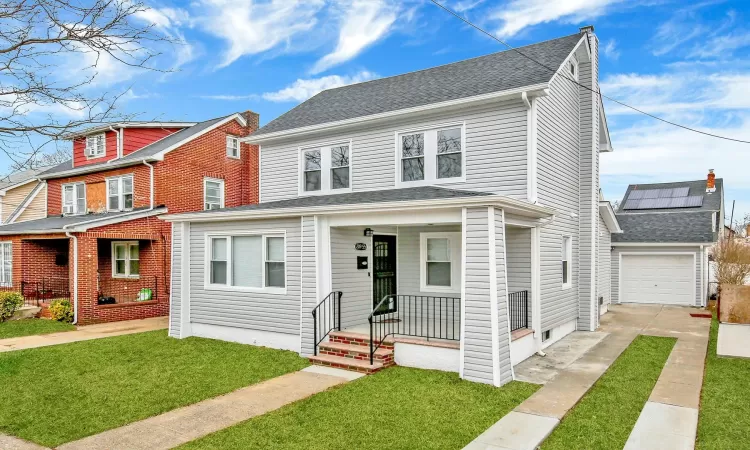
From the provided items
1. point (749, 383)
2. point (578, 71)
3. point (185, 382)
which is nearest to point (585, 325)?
point (749, 383)

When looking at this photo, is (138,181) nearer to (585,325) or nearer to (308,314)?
(308,314)

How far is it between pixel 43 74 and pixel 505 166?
818cm

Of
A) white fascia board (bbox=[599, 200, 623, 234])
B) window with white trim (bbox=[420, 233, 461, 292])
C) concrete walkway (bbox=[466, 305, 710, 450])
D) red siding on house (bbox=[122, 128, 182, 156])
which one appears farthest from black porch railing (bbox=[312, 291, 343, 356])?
red siding on house (bbox=[122, 128, 182, 156])

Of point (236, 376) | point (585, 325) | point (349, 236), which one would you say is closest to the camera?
point (236, 376)

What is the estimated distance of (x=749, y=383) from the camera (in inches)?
310

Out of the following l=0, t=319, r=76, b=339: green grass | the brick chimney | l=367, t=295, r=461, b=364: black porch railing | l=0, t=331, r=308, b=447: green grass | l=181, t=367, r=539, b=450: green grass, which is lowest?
l=0, t=319, r=76, b=339: green grass

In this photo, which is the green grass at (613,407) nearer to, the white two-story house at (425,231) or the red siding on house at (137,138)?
the white two-story house at (425,231)

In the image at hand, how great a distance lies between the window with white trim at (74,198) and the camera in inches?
783

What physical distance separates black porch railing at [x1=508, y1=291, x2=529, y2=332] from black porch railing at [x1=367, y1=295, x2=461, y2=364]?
1.14 meters

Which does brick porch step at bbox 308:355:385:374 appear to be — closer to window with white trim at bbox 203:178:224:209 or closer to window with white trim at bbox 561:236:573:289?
window with white trim at bbox 561:236:573:289

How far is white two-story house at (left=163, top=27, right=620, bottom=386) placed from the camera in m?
8.59

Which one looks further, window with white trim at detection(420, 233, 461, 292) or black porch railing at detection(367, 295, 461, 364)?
A: window with white trim at detection(420, 233, 461, 292)

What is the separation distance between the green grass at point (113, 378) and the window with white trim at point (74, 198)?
10677mm

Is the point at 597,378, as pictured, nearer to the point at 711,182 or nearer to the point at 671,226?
the point at 671,226
